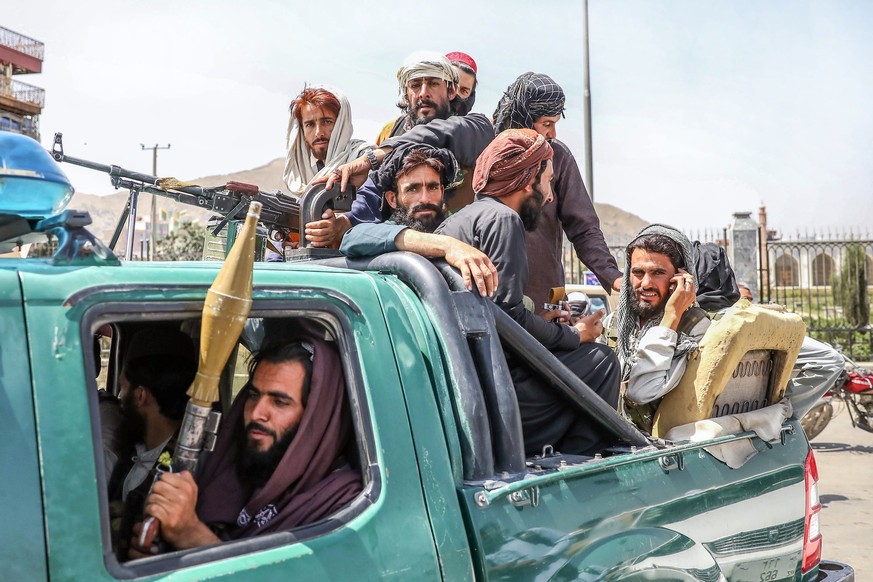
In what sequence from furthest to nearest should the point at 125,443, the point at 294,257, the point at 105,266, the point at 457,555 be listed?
the point at 294,257 → the point at 125,443 → the point at 457,555 → the point at 105,266

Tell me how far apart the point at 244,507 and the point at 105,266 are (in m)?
0.60

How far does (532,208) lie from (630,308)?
61cm

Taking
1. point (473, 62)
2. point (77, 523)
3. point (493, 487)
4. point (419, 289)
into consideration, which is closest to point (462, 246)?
point (419, 289)

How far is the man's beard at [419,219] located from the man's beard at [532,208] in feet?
1.04

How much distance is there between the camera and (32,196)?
163cm

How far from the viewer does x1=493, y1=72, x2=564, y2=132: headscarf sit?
3926 mm

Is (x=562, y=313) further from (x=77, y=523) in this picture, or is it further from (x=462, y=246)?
(x=77, y=523)

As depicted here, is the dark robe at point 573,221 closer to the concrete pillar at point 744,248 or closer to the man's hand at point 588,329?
the man's hand at point 588,329

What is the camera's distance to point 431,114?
12.7ft

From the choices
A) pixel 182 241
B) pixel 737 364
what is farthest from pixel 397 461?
pixel 182 241

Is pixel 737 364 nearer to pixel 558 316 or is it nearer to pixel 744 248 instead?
pixel 558 316

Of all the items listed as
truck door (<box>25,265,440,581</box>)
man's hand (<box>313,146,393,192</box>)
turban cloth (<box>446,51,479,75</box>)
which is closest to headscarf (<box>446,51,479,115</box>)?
turban cloth (<box>446,51,479,75</box>)

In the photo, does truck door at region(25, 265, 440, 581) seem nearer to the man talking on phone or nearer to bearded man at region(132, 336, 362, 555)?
bearded man at region(132, 336, 362, 555)

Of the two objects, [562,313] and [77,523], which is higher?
[562,313]
